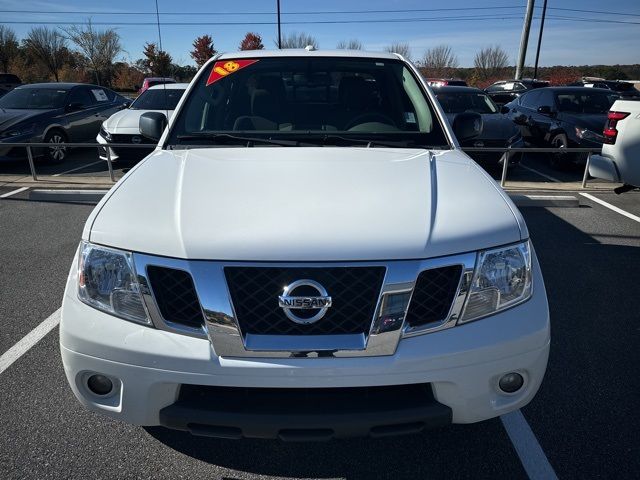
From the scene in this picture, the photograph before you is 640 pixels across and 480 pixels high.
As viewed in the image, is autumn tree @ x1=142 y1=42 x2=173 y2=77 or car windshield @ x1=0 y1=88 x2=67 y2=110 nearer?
autumn tree @ x1=142 y1=42 x2=173 y2=77

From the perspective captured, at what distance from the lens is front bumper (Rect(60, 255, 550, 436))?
1706 mm

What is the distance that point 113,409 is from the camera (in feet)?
6.18

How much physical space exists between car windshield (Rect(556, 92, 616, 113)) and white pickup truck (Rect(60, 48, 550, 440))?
8.77 m

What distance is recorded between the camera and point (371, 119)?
10.6ft

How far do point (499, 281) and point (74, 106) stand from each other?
1047cm

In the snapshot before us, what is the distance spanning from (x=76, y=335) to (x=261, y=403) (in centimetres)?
77

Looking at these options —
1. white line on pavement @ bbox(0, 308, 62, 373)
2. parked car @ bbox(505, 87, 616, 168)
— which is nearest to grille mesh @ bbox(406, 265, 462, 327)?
white line on pavement @ bbox(0, 308, 62, 373)

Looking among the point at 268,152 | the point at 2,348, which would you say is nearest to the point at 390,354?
the point at 268,152

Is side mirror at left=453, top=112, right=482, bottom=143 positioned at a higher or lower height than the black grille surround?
higher

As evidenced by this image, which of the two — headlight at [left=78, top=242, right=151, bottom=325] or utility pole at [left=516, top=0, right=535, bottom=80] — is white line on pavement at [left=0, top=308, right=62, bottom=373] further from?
utility pole at [left=516, top=0, right=535, bottom=80]

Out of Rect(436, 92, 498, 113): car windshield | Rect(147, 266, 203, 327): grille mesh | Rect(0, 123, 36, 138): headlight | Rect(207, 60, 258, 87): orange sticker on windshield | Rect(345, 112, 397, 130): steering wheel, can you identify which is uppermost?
Rect(207, 60, 258, 87): orange sticker on windshield

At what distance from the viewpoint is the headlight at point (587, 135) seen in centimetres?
831

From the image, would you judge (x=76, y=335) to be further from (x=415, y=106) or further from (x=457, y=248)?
(x=415, y=106)

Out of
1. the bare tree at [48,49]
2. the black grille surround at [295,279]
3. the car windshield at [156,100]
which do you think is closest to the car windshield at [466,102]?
the car windshield at [156,100]
